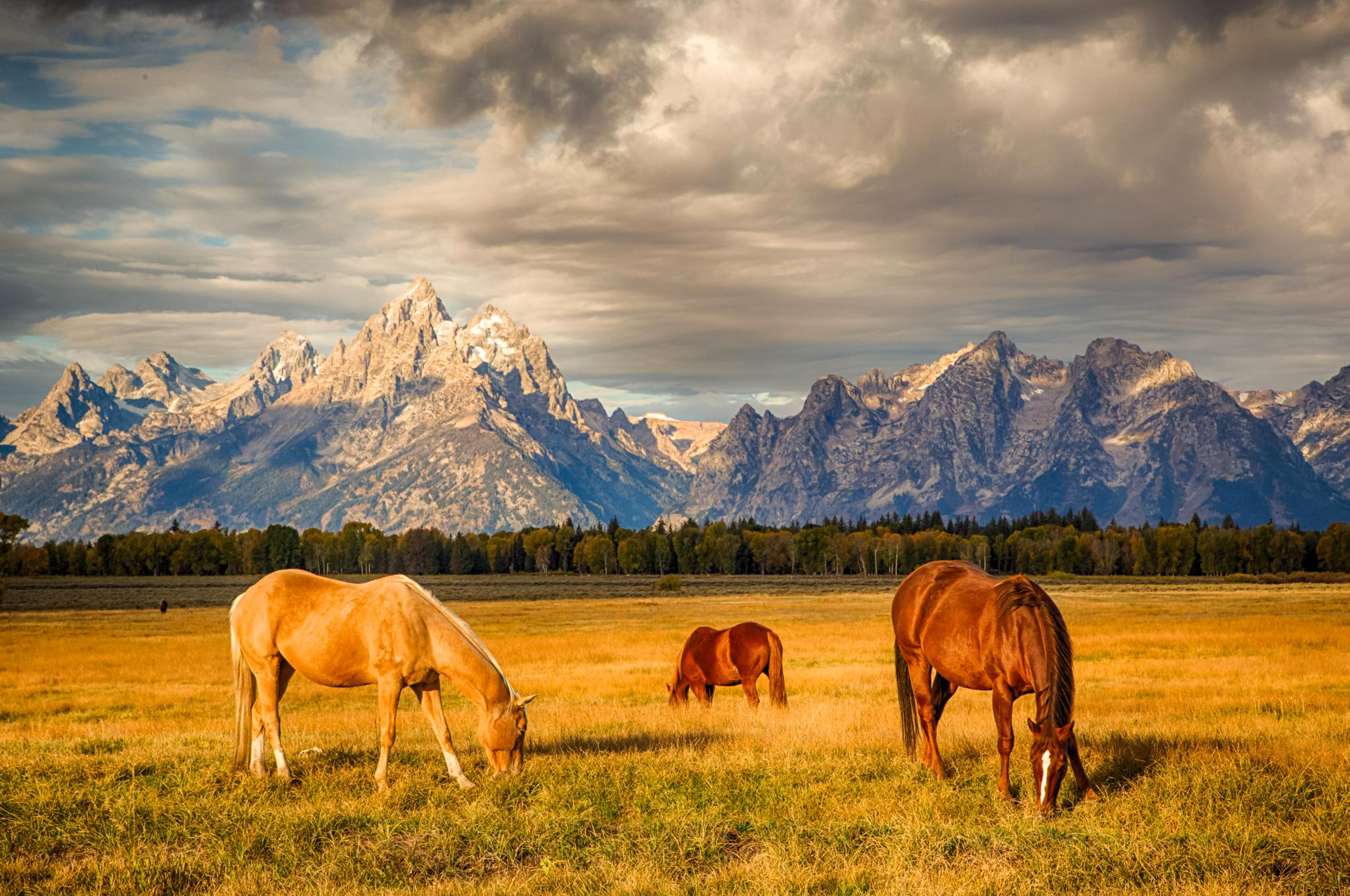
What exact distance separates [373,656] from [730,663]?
1085 cm

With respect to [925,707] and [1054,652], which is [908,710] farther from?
[1054,652]

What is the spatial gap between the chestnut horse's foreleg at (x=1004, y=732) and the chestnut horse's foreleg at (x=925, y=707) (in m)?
1.80

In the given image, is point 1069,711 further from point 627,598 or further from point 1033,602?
point 627,598

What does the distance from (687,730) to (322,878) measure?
32.1 ft

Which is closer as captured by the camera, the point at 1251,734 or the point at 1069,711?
the point at 1069,711

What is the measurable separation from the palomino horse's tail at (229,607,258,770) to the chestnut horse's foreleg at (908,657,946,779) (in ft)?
30.4

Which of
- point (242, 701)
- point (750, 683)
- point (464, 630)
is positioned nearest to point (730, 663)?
point (750, 683)

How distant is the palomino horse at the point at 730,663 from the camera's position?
2111 centimetres

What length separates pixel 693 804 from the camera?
11031 millimetres

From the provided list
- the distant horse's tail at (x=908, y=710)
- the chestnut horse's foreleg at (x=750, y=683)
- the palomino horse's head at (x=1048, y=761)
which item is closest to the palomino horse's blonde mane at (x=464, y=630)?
the distant horse's tail at (x=908, y=710)

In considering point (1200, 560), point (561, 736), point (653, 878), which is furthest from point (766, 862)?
point (1200, 560)

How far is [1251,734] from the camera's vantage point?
16.2 meters

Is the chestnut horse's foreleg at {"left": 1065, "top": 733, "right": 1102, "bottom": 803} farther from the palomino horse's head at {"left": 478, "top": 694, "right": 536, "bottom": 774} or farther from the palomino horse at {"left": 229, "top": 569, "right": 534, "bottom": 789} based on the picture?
the palomino horse at {"left": 229, "top": 569, "right": 534, "bottom": 789}

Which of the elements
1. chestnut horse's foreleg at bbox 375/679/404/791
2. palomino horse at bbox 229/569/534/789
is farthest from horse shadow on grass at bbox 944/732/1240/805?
chestnut horse's foreleg at bbox 375/679/404/791
